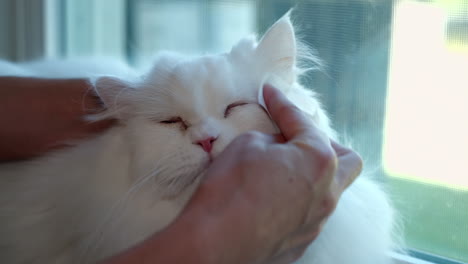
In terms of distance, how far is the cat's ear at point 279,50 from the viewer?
805mm

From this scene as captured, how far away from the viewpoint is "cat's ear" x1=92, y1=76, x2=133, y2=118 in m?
0.84

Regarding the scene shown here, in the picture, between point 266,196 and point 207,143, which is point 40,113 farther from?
point 266,196

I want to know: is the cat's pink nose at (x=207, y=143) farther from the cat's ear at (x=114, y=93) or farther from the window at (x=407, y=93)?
the window at (x=407, y=93)

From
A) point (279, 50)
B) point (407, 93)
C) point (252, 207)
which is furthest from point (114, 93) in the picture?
point (407, 93)

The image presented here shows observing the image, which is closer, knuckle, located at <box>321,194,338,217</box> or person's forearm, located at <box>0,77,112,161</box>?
knuckle, located at <box>321,194,338,217</box>

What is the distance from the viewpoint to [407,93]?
1025 mm

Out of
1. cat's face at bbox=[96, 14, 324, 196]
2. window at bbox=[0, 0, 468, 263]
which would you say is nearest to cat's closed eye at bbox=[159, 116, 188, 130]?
cat's face at bbox=[96, 14, 324, 196]

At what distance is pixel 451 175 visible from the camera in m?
0.97

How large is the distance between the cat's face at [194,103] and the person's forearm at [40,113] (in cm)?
16

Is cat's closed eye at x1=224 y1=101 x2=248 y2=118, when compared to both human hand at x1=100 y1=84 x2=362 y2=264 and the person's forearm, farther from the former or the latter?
the person's forearm

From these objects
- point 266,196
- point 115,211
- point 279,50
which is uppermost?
point 279,50

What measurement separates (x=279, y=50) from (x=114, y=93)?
0.96 ft

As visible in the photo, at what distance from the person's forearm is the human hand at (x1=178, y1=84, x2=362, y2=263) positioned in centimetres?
49

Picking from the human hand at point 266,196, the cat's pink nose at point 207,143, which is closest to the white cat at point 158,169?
the cat's pink nose at point 207,143
